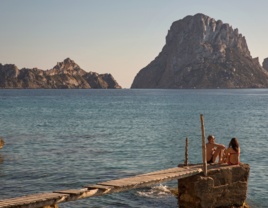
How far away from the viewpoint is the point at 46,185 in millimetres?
16875

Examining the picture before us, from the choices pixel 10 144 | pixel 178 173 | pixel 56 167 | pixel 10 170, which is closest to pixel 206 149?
pixel 178 173

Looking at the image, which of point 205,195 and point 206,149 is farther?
point 206,149

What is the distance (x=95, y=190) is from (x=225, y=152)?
6.78 m

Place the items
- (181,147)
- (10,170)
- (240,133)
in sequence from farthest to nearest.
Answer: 1. (240,133)
2. (181,147)
3. (10,170)

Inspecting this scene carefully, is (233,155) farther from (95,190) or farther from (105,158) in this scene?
(105,158)

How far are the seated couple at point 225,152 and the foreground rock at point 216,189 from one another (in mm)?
411

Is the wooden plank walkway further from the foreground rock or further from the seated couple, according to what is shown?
the seated couple

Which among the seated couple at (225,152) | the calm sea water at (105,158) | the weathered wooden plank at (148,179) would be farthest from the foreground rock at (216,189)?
the calm sea water at (105,158)

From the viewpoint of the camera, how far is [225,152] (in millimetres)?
14422

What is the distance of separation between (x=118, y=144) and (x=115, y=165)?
824 cm

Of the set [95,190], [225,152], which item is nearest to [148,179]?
[95,190]

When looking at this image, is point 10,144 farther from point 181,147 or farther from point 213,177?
point 213,177

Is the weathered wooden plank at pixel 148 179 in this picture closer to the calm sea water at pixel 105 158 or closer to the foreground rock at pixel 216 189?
the foreground rock at pixel 216 189

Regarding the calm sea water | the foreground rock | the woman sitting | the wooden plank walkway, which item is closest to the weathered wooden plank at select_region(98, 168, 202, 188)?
the wooden plank walkway
